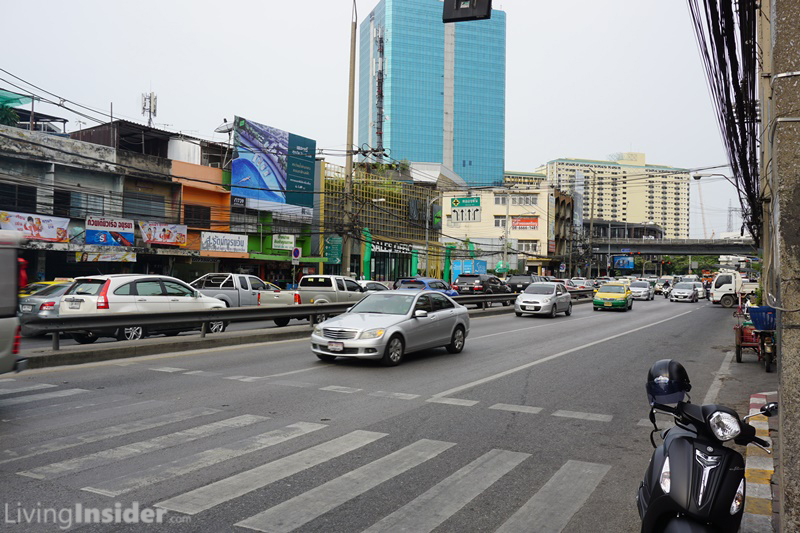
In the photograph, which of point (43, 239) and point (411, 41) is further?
point (411, 41)

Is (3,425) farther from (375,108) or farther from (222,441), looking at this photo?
(375,108)

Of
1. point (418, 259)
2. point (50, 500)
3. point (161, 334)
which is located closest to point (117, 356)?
point (161, 334)

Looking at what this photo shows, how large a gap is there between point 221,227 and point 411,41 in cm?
11738

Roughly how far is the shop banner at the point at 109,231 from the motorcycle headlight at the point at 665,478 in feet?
98.3

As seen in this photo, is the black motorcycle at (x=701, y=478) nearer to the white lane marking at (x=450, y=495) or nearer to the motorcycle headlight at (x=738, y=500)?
the motorcycle headlight at (x=738, y=500)

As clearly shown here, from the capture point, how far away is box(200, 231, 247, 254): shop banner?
34406 millimetres

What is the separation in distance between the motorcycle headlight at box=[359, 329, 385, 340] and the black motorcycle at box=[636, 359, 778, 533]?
837cm

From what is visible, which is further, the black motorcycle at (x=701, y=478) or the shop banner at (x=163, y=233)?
the shop banner at (x=163, y=233)

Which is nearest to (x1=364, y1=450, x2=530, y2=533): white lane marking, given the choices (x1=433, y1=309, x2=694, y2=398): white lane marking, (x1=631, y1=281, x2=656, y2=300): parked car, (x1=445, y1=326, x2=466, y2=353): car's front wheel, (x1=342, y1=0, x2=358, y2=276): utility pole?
(x1=433, y1=309, x2=694, y2=398): white lane marking

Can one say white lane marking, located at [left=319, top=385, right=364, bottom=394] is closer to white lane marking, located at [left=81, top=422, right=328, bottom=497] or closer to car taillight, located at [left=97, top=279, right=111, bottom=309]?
white lane marking, located at [left=81, top=422, right=328, bottom=497]

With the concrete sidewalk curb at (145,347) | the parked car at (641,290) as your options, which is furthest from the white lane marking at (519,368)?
the parked car at (641,290)

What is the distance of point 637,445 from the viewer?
6.68 m
